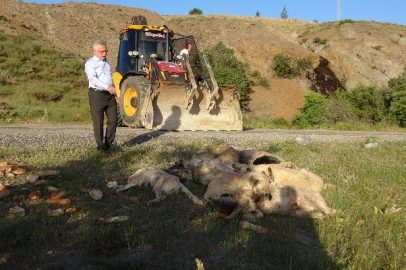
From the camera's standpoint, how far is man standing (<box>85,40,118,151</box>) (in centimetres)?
691

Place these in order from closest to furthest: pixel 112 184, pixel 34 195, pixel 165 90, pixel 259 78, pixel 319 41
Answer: pixel 34 195 < pixel 112 184 < pixel 165 90 < pixel 259 78 < pixel 319 41

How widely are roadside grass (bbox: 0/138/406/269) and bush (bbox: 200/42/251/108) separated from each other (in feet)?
87.2

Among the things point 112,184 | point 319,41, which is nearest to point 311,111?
point 112,184

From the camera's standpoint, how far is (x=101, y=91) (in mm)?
7031

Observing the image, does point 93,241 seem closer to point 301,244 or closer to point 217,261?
point 217,261

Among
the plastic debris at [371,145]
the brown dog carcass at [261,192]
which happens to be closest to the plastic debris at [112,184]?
the brown dog carcass at [261,192]

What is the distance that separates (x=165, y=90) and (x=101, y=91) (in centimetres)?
417

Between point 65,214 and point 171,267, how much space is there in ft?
4.90

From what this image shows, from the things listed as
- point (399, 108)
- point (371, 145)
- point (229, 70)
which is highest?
point (229, 70)

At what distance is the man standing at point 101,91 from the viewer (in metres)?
6.91

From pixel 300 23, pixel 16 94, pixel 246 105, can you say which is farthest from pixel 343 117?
pixel 300 23

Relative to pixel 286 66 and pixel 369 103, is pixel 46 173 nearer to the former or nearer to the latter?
pixel 369 103

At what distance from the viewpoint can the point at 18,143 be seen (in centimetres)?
732

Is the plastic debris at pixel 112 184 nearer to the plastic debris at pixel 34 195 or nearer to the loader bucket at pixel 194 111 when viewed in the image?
the plastic debris at pixel 34 195
